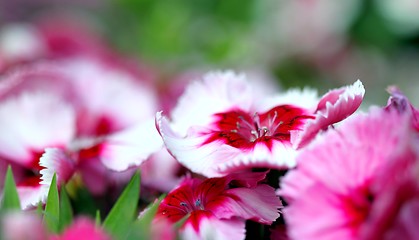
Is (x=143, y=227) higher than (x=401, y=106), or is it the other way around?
(x=401, y=106)

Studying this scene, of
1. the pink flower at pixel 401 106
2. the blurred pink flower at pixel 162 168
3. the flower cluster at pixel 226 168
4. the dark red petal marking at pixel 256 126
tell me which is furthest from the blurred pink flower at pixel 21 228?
the blurred pink flower at pixel 162 168

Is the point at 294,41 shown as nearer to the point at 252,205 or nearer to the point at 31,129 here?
the point at 31,129

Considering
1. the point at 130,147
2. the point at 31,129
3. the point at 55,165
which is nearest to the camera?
the point at 55,165

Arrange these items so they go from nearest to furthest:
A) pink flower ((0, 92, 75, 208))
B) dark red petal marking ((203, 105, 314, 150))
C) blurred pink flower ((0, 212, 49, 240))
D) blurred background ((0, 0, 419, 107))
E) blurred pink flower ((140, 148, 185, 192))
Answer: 1. blurred pink flower ((0, 212, 49, 240))
2. dark red petal marking ((203, 105, 314, 150))
3. pink flower ((0, 92, 75, 208))
4. blurred pink flower ((140, 148, 185, 192))
5. blurred background ((0, 0, 419, 107))

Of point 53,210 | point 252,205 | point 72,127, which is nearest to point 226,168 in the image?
point 252,205

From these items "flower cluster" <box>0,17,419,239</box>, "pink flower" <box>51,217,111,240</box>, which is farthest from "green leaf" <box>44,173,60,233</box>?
"pink flower" <box>51,217,111,240</box>

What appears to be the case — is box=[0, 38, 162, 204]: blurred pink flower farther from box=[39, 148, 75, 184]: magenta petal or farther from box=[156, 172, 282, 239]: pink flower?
box=[156, 172, 282, 239]: pink flower

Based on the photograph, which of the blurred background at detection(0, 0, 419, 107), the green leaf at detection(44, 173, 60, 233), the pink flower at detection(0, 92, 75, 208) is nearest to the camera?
the green leaf at detection(44, 173, 60, 233)
